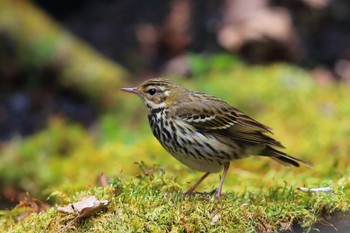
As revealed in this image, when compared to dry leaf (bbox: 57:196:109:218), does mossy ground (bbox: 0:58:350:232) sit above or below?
below

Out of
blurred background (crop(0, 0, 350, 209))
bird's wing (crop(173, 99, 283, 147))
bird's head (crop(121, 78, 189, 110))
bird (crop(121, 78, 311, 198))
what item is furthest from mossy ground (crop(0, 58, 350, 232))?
bird's head (crop(121, 78, 189, 110))

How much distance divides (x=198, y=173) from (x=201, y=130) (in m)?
1.01

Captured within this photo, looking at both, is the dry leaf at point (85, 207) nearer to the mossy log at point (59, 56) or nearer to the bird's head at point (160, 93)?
the bird's head at point (160, 93)

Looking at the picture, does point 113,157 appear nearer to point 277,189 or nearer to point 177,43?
point 277,189

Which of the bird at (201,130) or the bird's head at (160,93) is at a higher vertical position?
the bird's head at (160,93)

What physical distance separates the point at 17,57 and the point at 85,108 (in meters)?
1.31

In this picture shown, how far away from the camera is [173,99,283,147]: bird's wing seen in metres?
5.37

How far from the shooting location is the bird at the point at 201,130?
5.16 m

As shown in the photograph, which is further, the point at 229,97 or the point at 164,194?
the point at 229,97

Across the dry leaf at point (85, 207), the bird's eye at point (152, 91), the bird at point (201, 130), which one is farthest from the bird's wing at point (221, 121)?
the dry leaf at point (85, 207)

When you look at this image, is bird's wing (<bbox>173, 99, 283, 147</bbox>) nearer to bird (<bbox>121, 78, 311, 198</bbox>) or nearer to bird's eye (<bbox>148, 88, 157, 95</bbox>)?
bird (<bbox>121, 78, 311, 198</bbox>)

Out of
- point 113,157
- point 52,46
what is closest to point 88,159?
point 113,157

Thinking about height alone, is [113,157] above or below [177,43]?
below

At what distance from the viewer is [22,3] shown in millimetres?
11234
